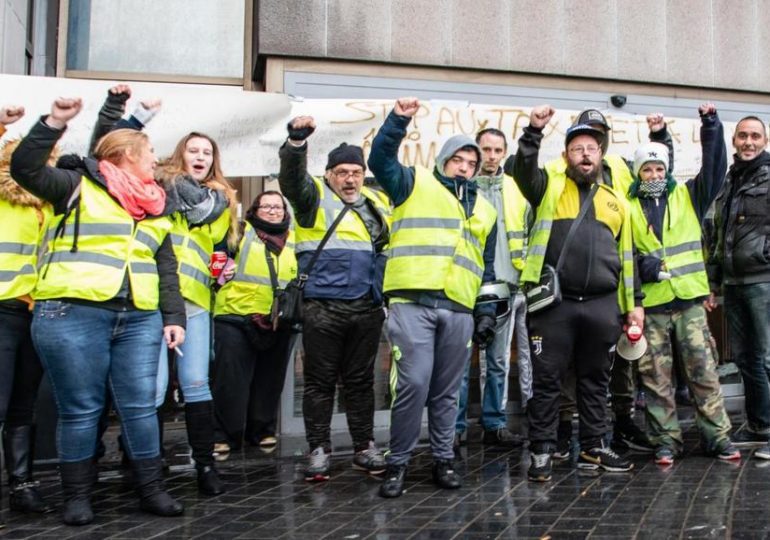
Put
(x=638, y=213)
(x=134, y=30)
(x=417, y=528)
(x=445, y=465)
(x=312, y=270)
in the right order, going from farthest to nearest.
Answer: (x=134, y=30), (x=638, y=213), (x=312, y=270), (x=445, y=465), (x=417, y=528)

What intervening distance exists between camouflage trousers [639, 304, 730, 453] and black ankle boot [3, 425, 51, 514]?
12.5 feet

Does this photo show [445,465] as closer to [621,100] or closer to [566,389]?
[566,389]

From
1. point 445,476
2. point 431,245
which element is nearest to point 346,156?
point 431,245

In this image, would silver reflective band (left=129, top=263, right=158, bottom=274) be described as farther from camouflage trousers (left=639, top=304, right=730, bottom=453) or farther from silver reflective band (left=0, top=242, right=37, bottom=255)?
camouflage trousers (left=639, top=304, right=730, bottom=453)

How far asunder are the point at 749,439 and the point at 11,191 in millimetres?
5144

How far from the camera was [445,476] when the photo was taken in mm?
5219

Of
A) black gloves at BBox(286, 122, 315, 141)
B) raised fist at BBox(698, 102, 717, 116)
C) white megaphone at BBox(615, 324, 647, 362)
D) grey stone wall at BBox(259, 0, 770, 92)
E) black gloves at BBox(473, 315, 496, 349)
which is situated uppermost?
grey stone wall at BBox(259, 0, 770, 92)

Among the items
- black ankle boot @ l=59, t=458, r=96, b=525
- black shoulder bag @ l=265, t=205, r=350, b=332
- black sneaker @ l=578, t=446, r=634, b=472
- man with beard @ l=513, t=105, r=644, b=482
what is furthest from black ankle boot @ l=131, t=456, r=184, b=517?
black sneaker @ l=578, t=446, r=634, b=472

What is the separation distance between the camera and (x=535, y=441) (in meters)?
5.43

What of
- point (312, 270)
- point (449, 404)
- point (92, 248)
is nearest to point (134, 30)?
point (312, 270)

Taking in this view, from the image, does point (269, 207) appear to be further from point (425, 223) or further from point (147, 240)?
point (147, 240)

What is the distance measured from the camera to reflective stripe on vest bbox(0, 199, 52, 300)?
4754 millimetres

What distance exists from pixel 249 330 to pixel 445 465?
80.9 inches

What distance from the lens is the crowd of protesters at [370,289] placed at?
455 centimetres
